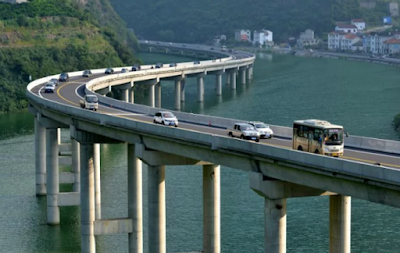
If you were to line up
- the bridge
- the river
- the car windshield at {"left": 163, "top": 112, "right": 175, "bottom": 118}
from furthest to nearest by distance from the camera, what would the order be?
the river, the car windshield at {"left": 163, "top": 112, "right": 175, "bottom": 118}, the bridge

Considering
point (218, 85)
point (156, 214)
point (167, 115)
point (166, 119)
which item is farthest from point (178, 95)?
point (156, 214)

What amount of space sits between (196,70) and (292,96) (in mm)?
16899

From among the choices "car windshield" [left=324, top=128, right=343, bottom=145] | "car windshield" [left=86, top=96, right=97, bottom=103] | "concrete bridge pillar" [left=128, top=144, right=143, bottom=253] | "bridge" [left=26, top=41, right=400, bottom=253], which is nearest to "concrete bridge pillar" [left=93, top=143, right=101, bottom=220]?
"bridge" [left=26, top=41, right=400, bottom=253]

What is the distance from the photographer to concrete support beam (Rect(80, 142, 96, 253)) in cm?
6750

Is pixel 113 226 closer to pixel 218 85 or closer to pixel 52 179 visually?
pixel 52 179

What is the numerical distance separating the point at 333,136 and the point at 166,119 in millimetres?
19256

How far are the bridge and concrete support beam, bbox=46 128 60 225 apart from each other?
0.08 meters

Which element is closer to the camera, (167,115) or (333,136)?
(333,136)

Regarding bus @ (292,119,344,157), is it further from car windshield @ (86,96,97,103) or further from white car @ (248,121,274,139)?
car windshield @ (86,96,97,103)

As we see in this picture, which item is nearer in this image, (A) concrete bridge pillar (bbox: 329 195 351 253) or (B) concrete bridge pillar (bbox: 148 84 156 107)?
(A) concrete bridge pillar (bbox: 329 195 351 253)

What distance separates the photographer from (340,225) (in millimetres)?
48094

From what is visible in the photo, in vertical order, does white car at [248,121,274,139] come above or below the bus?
below

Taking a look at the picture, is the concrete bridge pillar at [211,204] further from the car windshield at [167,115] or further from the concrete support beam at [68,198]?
the concrete support beam at [68,198]

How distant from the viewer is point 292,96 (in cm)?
16600
